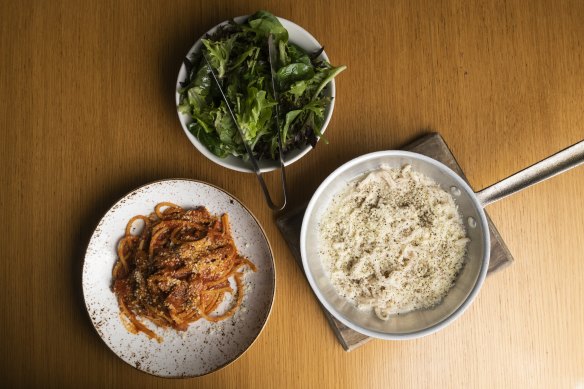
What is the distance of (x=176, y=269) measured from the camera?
5.08 feet

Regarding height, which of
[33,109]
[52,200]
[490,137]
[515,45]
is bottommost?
[490,137]

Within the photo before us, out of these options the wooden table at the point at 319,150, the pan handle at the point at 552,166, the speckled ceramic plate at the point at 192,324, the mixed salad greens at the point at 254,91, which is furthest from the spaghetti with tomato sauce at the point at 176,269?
the pan handle at the point at 552,166

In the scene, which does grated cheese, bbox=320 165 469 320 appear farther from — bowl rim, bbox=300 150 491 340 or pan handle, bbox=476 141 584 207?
pan handle, bbox=476 141 584 207

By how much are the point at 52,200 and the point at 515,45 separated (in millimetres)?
1538

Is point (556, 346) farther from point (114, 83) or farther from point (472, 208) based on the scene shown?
point (114, 83)

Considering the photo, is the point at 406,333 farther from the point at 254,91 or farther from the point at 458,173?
the point at 254,91

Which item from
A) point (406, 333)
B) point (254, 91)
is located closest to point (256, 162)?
point (254, 91)

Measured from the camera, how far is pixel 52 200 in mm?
1662

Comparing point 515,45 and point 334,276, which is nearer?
point 334,276

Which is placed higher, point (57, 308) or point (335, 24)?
point (335, 24)

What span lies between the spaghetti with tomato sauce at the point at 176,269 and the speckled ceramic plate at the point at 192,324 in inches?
0.9

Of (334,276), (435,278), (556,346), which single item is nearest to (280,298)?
(334,276)

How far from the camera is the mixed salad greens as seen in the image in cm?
143

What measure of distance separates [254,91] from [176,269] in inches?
22.2
